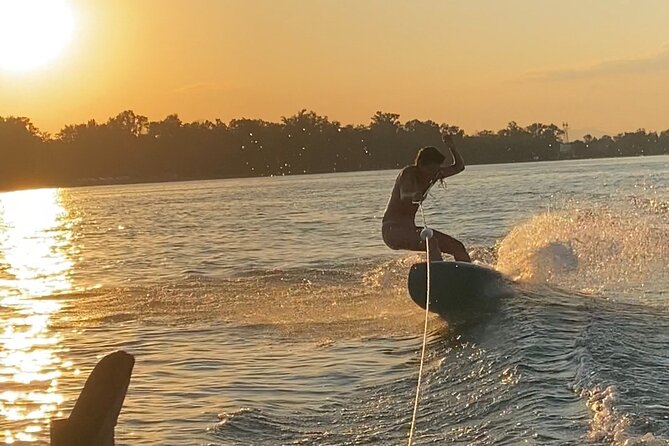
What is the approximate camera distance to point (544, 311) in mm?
9773

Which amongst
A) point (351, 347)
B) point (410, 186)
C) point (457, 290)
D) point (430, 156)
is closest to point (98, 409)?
point (351, 347)

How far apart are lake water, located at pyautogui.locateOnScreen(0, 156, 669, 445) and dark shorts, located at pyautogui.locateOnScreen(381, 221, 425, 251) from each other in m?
0.76

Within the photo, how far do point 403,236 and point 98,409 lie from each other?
9530 millimetres

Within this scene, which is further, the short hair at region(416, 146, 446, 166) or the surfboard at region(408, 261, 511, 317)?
the short hair at region(416, 146, 446, 166)

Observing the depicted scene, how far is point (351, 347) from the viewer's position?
9344 mm

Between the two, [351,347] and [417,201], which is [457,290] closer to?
[417,201]

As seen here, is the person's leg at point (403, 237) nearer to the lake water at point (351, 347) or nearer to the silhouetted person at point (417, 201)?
the silhouetted person at point (417, 201)

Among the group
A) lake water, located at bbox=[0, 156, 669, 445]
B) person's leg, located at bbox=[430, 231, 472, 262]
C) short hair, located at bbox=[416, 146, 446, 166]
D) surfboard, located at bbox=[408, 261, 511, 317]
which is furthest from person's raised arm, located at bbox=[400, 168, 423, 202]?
lake water, located at bbox=[0, 156, 669, 445]

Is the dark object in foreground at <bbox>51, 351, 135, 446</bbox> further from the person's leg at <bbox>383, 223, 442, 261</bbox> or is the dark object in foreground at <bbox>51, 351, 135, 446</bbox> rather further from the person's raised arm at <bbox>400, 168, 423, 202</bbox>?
the person's leg at <bbox>383, 223, 442, 261</bbox>

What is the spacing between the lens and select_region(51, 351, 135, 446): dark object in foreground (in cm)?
239

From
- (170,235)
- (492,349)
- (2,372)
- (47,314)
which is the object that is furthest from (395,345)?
(170,235)

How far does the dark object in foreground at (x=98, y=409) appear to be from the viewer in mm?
2387

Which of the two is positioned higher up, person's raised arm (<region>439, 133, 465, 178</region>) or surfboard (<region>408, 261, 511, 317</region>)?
person's raised arm (<region>439, 133, 465, 178</region>)

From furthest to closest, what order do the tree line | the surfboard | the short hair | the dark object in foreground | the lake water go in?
the tree line → the short hair → the surfboard → the lake water → the dark object in foreground
